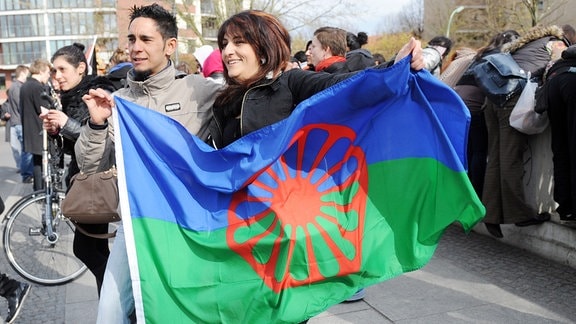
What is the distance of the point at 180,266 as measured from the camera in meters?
2.61

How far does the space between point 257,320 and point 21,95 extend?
7.88 metres

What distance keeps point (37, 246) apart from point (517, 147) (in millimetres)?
4580

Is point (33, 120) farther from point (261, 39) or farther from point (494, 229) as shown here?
point (261, 39)

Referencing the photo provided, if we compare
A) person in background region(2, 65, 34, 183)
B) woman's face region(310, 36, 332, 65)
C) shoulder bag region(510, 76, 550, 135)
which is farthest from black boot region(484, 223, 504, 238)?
person in background region(2, 65, 34, 183)

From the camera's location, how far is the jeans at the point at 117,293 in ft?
8.93

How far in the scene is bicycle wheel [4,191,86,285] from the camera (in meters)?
5.43

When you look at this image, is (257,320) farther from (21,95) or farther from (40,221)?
(21,95)

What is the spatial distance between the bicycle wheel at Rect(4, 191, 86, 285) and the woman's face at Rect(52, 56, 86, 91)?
148 cm

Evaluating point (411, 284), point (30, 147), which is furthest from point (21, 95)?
point (411, 284)

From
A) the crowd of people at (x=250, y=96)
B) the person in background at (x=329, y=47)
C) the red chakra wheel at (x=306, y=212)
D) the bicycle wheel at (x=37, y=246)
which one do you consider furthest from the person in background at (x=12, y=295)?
the person in background at (x=329, y=47)

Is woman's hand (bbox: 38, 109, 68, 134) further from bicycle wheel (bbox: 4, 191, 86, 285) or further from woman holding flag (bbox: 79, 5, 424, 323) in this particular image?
bicycle wheel (bbox: 4, 191, 86, 285)

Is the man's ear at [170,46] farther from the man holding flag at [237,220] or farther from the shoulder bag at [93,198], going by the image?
the shoulder bag at [93,198]

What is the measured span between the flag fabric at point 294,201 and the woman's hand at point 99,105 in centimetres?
9

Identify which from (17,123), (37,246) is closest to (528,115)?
(37,246)
